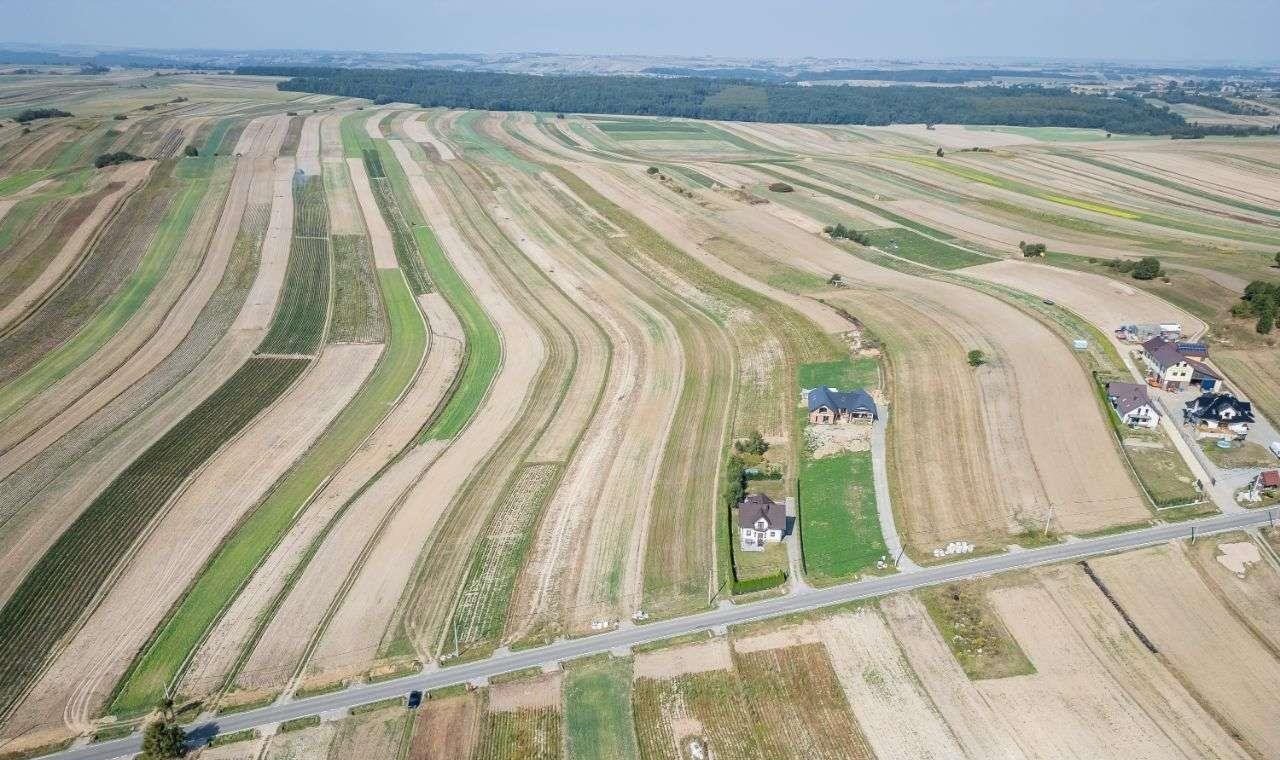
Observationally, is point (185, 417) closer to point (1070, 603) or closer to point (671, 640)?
point (671, 640)

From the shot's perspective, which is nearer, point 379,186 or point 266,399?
point 266,399

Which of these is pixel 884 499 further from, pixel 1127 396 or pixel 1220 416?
pixel 1220 416

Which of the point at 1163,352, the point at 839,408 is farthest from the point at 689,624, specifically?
the point at 1163,352

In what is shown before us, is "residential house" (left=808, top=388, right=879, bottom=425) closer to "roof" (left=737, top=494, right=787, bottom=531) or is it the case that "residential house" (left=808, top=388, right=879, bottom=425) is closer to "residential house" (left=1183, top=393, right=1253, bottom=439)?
"roof" (left=737, top=494, right=787, bottom=531)

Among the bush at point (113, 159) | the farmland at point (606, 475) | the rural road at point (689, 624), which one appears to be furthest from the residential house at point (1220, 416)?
the bush at point (113, 159)

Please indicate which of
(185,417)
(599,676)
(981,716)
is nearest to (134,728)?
(599,676)

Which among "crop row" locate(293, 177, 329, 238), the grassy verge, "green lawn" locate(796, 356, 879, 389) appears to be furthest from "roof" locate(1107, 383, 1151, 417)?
"crop row" locate(293, 177, 329, 238)

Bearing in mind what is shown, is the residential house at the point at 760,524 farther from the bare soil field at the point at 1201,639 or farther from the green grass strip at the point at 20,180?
the green grass strip at the point at 20,180
